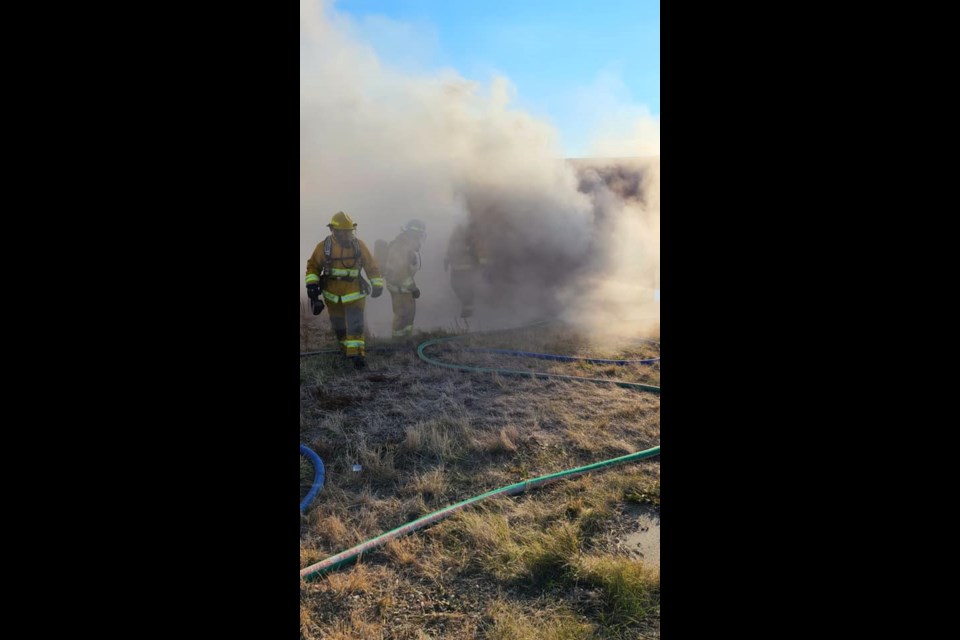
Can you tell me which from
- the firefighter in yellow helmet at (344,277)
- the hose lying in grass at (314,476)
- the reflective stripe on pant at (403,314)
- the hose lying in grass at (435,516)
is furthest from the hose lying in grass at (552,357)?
the hose lying in grass at (314,476)

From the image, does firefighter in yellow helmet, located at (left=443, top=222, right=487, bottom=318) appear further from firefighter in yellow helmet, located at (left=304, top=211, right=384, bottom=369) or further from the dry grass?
the dry grass

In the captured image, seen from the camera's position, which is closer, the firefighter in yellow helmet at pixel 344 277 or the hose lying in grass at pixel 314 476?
the hose lying in grass at pixel 314 476

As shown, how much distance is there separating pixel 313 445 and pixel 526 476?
1655 mm

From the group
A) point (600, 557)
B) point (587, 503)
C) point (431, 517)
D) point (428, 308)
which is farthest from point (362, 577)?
point (428, 308)

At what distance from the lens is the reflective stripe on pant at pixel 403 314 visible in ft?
26.9

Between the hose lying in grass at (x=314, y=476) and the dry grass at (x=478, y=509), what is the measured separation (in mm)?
47

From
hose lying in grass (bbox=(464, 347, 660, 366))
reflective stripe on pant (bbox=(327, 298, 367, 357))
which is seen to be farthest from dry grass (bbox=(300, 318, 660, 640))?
hose lying in grass (bbox=(464, 347, 660, 366))

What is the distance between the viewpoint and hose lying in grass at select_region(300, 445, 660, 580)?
2441mm

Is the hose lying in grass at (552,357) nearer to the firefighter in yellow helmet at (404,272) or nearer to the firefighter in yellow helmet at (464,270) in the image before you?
the firefighter in yellow helmet at (404,272)

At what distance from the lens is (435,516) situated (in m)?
2.89

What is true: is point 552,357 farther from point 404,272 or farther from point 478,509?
point 478,509

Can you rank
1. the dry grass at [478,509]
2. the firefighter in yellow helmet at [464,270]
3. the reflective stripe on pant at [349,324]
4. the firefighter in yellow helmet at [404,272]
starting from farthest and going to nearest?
the firefighter in yellow helmet at [464,270]
the firefighter in yellow helmet at [404,272]
the reflective stripe on pant at [349,324]
the dry grass at [478,509]

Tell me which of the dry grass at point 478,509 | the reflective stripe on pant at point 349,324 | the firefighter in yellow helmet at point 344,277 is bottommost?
the dry grass at point 478,509

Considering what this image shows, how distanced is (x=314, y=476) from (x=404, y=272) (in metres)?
4.86
